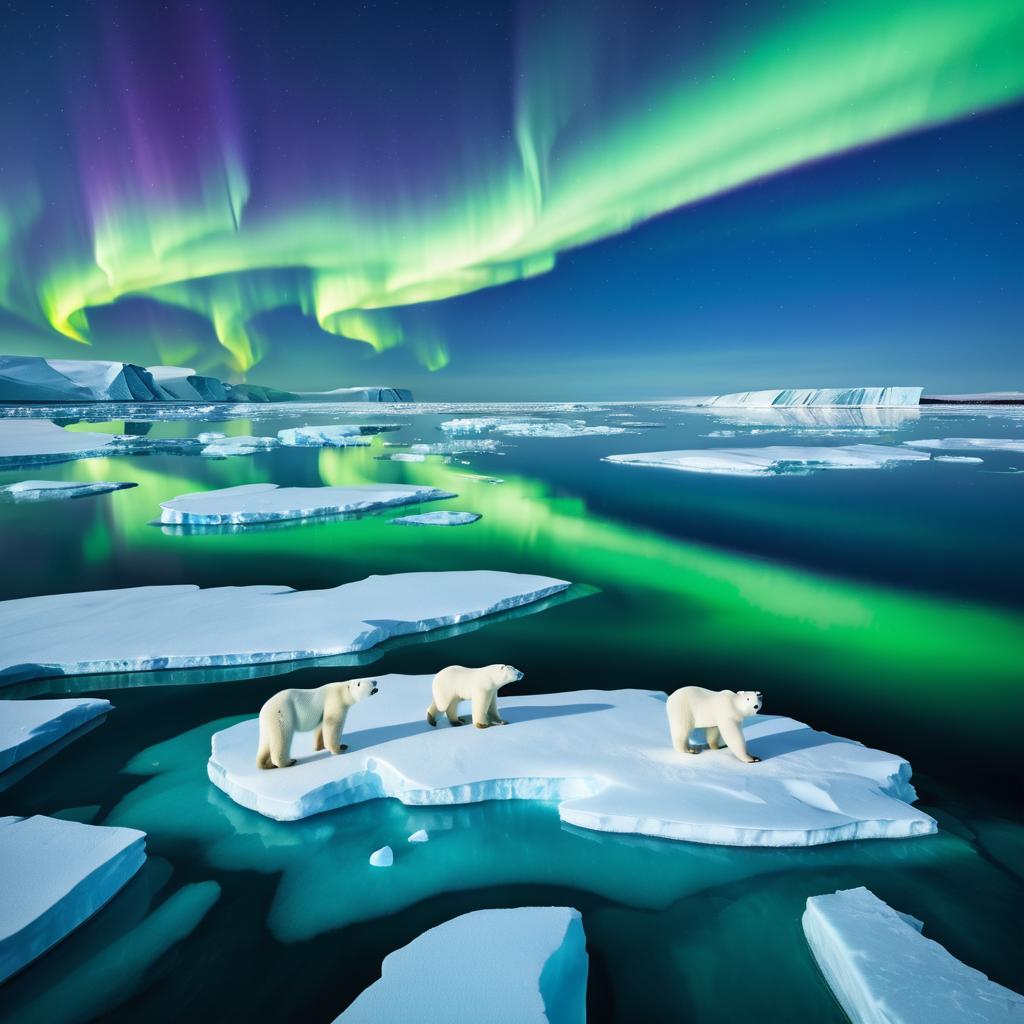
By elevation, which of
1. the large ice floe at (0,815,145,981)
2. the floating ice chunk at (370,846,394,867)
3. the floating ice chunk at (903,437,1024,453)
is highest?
the large ice floe at (0,815,145,981)

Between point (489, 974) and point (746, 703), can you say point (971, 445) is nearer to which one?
point (746, 703)

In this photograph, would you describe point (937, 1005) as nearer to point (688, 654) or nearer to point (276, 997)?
point (276, 997)

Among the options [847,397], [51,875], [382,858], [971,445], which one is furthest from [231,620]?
[847,397]

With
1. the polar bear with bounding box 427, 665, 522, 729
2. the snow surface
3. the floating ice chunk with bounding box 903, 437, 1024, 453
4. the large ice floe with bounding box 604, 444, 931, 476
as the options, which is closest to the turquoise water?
the snow surface

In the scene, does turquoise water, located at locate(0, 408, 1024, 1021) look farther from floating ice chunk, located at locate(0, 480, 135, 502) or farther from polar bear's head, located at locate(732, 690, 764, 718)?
floating ice chunk, located at locate(0, 480, 135, 502)

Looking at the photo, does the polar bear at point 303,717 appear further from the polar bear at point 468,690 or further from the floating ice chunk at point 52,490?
the floating ice chunk at point 52,490

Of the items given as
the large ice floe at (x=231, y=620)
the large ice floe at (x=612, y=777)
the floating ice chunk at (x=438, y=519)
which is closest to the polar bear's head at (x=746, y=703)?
the large ice floe at (x=612, y=777)

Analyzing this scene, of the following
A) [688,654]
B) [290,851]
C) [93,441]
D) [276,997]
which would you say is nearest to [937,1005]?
[276,997]
